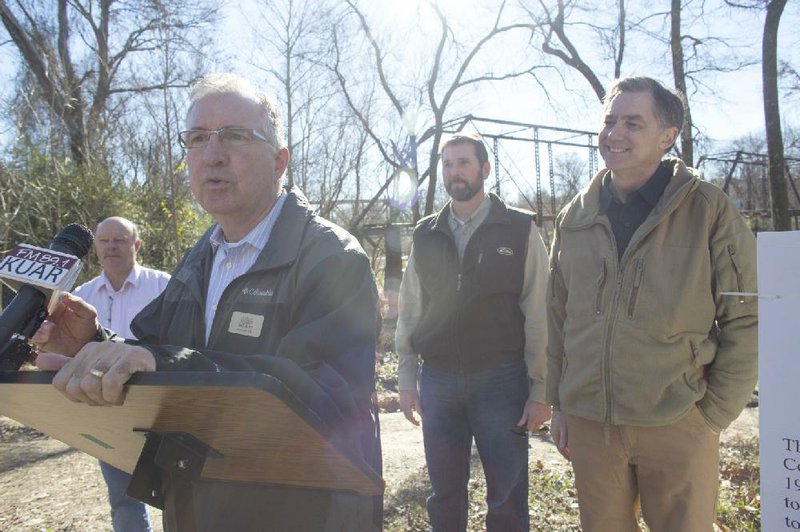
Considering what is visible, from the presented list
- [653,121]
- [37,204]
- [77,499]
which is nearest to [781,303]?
[653,121]

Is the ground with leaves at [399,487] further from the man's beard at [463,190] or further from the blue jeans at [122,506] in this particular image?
the man's beard at [463,190]

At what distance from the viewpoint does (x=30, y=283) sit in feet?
4.27

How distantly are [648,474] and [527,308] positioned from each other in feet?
3.51

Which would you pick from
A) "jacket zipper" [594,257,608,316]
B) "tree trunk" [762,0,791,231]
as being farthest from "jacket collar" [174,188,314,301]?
"tree trunk" [762,0,791,231]

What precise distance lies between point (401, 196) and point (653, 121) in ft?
45.0

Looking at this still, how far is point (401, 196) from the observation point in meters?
15.9

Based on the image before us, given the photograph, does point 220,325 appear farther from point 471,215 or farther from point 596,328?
point 471,215

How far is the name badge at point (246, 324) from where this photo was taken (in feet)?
5.23

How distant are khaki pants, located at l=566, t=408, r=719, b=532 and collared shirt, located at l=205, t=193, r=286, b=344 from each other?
1.51 meters

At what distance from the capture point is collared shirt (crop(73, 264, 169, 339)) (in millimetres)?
3506

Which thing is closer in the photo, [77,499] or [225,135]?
[225,135]

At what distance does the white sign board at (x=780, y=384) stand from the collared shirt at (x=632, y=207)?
0.88 meters

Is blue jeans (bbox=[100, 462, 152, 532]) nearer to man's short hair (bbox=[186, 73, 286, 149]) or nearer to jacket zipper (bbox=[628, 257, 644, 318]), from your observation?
man's short hair (bbox=[186, 73, 286, 149])

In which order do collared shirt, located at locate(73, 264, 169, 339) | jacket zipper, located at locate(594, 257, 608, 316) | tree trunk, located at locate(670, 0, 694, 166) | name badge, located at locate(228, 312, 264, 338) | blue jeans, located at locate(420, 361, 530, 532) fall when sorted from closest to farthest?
name badge, located at locate(228, 312, 264, 338) < jacket zipper, located at locate(594, 257, 608, 316) < blue jeans, located at locate(420, 361, 530, 532) < collared shirt, located at locate(73, 264, 169, 339) < tree trunk, located at locate(670, 0, 694, 166)
